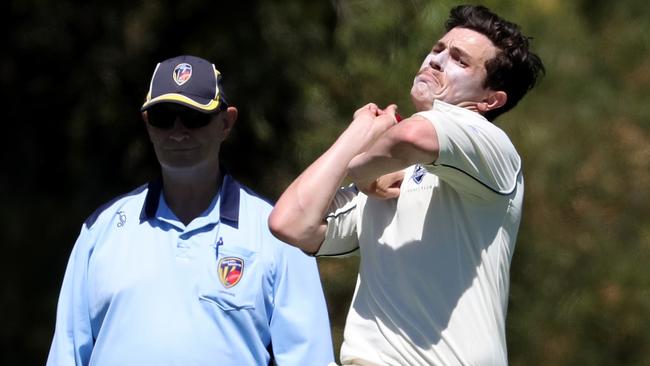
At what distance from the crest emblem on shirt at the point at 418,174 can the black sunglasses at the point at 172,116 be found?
82cm

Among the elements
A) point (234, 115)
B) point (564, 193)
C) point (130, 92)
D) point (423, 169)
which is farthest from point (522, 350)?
point (423, 169)

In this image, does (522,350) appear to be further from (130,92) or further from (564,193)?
(130,92)

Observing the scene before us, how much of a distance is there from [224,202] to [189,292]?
298 millimetres

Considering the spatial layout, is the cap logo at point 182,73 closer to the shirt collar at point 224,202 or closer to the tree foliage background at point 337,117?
the shirt collar at point 224,202

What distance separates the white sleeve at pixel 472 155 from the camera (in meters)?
2.94

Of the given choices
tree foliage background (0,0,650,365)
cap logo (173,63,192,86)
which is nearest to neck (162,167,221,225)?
cap logo (173,63,192,86)

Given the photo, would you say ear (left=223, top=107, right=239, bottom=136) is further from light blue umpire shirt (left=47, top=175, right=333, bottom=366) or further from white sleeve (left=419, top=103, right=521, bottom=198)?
white sleeve (left=419, top=103, right=521, bottom=198)

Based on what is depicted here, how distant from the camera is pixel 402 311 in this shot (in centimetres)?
311

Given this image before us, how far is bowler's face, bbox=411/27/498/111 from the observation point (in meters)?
3.22

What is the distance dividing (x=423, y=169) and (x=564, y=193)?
4825 millimetres

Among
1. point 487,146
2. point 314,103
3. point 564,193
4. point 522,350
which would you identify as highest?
point 487,146

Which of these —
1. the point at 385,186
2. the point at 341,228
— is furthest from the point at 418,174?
the point at 341,228

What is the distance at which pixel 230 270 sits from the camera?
3.80 metres

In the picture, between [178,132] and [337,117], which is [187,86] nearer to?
[178,132]
